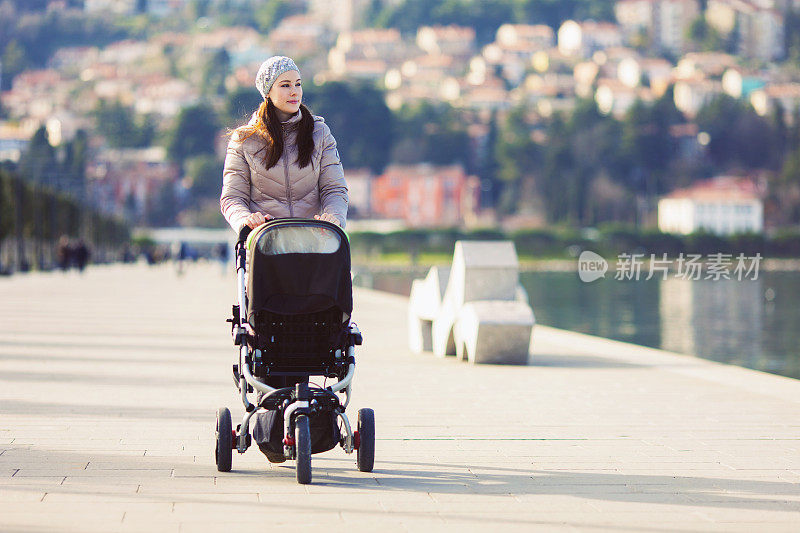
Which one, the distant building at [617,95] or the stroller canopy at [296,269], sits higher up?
the distant building at [617,95]

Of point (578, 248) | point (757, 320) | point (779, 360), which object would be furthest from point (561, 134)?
point (779, 360)

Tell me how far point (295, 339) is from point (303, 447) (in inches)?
16.1

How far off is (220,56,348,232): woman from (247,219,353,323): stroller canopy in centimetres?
30

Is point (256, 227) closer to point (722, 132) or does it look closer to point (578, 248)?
point (578, 248)

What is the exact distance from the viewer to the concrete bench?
10.3 meters

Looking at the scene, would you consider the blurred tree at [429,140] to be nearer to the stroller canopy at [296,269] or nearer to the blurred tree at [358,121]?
the blurred tree at [358,121]

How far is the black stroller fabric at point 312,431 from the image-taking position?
5297 millimetres

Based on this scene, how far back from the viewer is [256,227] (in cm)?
534

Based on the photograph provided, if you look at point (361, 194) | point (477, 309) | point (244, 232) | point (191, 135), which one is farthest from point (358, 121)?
point (244, 232)

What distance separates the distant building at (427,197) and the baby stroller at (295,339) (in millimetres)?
129942

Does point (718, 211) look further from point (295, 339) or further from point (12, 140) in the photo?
point (295, 339)

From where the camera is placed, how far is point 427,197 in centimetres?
13875

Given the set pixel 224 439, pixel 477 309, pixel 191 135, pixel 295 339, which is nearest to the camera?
pixel 295 339

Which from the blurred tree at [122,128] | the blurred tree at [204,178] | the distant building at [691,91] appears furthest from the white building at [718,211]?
the blurred tree at [122,128]
